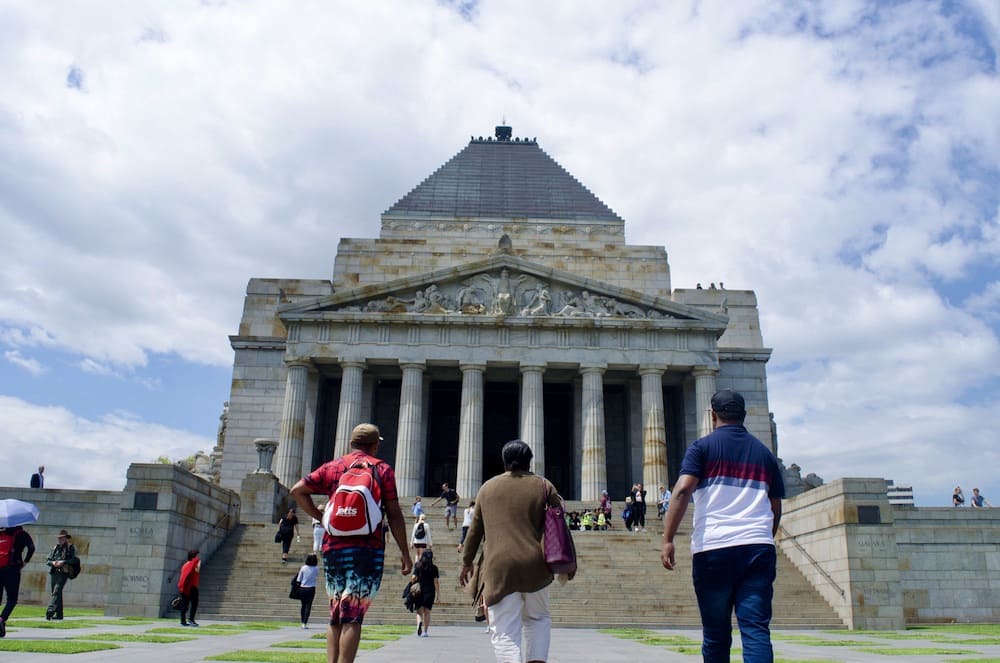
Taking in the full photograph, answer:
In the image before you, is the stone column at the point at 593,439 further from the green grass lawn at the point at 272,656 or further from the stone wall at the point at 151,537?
the green grass lawn at the point at 272,656

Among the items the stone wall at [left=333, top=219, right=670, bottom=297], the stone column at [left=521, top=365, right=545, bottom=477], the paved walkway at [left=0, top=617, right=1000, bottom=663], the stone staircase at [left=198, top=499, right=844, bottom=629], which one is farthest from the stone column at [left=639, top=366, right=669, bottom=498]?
the paved walkway at [left=0, top=617, right=1000, bottom=663]

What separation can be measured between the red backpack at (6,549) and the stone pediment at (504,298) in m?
25.1

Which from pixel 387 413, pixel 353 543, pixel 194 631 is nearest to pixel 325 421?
pixel 387 413

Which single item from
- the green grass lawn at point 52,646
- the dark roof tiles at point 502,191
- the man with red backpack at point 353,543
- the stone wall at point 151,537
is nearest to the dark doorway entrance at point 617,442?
the dark roof tiles at point 502,191

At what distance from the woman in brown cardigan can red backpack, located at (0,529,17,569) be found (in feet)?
30.6

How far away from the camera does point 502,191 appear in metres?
55.2

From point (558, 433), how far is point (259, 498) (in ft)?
64.6

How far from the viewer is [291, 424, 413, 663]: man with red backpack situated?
22.0 ft

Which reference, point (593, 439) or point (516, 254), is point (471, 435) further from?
point (516, 254)

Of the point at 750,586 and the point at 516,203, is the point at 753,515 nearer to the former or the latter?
the point at 750,586

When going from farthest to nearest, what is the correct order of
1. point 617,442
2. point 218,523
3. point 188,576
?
point 617,442
point 218,523
point 188,576

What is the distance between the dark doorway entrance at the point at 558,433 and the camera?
43500 millimetres

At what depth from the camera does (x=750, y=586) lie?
5945mm

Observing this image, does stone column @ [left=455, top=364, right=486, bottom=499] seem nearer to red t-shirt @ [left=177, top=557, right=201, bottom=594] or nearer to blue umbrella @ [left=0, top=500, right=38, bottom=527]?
red t-shirt @ [left=177, top=557, right=201, bottom=594]
